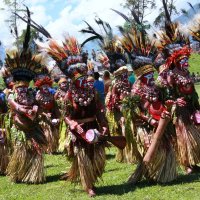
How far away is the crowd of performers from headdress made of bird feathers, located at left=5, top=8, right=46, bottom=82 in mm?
15

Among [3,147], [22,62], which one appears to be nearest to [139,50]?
[22,62]

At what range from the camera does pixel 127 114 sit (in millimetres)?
6387

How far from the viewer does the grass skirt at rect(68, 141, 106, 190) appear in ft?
19.7

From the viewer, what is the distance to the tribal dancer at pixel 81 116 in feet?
19.6

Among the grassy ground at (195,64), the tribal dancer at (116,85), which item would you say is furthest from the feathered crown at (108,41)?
the grassy ground at (195,64)

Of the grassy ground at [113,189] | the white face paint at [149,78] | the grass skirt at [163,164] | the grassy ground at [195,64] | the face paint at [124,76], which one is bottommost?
the grassy ground at [113,189]

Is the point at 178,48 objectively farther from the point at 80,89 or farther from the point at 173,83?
the point at 80,89

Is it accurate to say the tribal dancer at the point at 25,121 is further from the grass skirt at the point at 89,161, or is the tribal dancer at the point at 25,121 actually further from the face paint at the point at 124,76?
the face paint at the point at 124,76

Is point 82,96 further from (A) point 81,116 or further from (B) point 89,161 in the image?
(B) point 89,161

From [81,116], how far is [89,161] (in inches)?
23.2

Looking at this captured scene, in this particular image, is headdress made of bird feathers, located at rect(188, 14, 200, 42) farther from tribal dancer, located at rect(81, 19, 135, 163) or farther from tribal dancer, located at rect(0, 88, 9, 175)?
tribal dancer, located at rect(0, 88, 9, 175)

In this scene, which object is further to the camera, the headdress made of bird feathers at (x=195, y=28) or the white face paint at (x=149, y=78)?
the headdress made of bird feathers at (x=195, y=28)

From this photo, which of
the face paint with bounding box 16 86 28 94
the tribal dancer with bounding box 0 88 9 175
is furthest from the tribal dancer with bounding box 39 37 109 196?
the tribal dancer with bounding box 0 88 9 175

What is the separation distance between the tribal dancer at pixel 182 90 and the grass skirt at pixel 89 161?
4.22 feet
